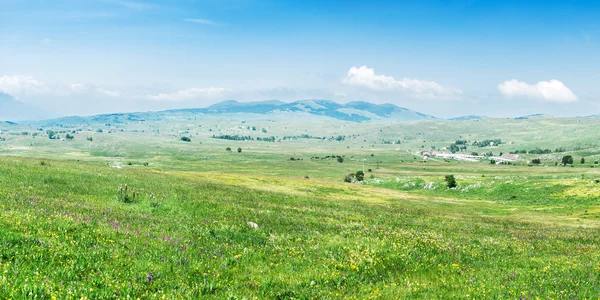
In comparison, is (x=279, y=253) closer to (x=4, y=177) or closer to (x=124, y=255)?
(x=124, y=255)

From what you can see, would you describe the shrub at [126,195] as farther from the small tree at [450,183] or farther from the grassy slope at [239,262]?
the small tree at [450,183]

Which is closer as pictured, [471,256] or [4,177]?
[471,256]

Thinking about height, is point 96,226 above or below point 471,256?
above

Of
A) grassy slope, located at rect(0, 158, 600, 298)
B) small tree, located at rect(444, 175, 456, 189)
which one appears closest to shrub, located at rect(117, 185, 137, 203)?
grassy slope, located at rect(0, 158, 600, 298)

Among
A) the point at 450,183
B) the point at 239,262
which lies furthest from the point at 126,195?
the point at 450,183

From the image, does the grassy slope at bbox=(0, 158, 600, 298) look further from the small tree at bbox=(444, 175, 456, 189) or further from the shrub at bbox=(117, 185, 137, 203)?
the small tree at bbox=(444, 175, 456, 189)

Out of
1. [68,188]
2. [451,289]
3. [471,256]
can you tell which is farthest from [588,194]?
[68,188]

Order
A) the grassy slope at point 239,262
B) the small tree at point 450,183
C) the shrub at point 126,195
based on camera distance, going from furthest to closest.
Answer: the small tree at point 450,183 < the shrub at point 126,195 < the grassy slope at point 239,262

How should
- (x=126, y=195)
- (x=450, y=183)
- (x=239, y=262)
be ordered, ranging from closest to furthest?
1. (x=239, y=262)
2. (x=126, y=195)
3. (x=450, y=183)

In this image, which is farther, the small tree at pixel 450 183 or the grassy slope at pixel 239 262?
the small tree at pixel 450 183

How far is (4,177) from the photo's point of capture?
1167 inches

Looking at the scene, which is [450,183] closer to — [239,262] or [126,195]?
[126,195]

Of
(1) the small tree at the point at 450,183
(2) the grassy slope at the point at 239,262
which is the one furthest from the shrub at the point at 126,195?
(1) the small tree at the point at 450,183

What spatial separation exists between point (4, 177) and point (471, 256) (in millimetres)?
33294
